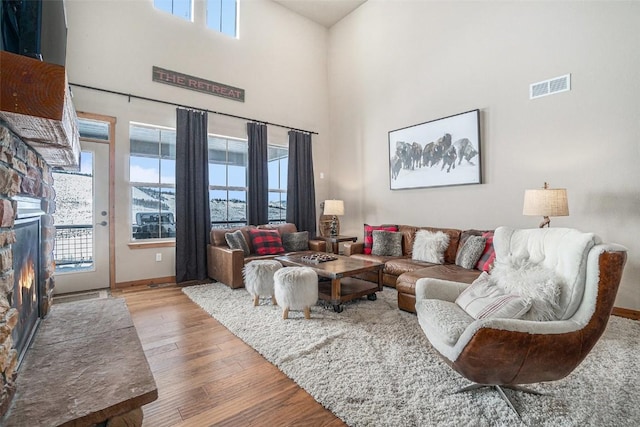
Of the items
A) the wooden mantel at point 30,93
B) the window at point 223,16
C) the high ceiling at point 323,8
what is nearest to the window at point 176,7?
the window at point 223,16

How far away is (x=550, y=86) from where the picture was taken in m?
3.29

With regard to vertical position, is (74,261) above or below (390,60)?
below

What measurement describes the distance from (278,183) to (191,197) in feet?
5.40

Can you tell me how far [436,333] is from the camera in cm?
160

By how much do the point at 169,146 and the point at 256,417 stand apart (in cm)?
404

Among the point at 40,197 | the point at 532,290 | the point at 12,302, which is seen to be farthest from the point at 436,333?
the point at 40,197

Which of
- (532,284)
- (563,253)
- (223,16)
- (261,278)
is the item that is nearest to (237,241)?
(261,278)

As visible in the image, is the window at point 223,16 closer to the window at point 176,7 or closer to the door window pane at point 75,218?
the window at point 176,7

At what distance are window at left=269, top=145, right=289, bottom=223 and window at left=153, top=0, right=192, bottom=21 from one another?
230 cm

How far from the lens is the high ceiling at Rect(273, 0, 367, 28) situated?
5.41m

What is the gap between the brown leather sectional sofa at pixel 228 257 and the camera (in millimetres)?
3814

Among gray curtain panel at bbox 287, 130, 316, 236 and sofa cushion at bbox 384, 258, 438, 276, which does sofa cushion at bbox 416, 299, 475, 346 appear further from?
gray curtain panel at bbox 287, 130, 316, 236

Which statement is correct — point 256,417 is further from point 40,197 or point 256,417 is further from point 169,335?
point 40,197

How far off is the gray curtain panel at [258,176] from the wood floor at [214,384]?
2394 millimetres
